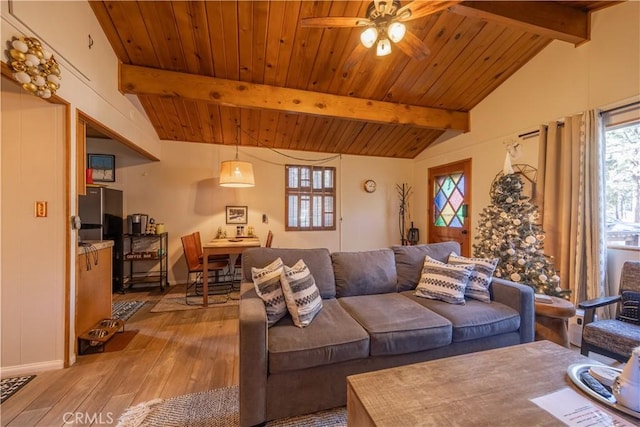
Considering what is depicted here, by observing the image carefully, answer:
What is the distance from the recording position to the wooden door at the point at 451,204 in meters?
4.36

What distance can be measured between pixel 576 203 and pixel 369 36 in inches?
107

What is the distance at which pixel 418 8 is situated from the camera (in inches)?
70.6

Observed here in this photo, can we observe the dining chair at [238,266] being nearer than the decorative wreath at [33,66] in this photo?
No

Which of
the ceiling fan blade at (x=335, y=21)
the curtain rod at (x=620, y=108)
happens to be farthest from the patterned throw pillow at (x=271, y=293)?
the curtain rod at (x=620, y=108)

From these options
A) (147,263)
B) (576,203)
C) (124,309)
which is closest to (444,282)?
(576,203)

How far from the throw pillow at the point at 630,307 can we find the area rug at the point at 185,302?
3.84 m

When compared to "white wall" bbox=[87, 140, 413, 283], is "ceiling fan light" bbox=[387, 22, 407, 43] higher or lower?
higher

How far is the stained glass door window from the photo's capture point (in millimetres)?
4523

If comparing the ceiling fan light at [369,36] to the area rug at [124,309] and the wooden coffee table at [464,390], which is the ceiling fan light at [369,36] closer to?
the wooden coffee table at [464,390]

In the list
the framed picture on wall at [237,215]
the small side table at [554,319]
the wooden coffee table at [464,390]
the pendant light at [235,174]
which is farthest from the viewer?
the framed picture on wall at [237,215]

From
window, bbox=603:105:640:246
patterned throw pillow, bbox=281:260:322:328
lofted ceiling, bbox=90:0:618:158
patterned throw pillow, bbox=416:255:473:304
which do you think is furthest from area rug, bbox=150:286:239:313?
window, bbox=603:105:640:246

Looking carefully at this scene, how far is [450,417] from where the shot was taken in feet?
3.19

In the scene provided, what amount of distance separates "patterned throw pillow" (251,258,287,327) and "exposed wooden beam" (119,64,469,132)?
8.01 ft

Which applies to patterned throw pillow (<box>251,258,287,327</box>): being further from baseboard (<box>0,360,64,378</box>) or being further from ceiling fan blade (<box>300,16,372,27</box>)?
ceiling fan blade (<box>300,16,372,27</box>)
